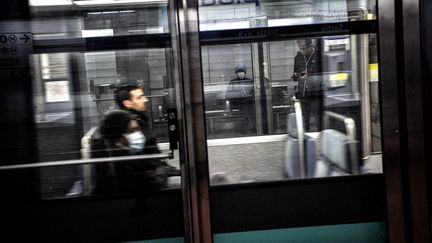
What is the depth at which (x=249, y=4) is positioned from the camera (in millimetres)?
3438

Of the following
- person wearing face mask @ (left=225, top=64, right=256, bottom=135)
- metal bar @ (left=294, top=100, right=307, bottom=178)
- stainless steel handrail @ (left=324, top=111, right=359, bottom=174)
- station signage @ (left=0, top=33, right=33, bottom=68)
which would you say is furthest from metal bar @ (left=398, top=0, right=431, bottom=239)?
station signage @ (left=0, top=33, right=33, bottom=68)

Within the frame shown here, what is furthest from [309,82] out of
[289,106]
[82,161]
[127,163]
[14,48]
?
[14,48]

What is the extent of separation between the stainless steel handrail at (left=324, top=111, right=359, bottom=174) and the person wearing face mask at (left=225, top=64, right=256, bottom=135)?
17.8 inches

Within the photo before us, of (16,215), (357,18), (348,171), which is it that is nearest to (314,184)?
(348,171)

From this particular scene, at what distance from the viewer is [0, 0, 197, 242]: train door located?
340 centimetres

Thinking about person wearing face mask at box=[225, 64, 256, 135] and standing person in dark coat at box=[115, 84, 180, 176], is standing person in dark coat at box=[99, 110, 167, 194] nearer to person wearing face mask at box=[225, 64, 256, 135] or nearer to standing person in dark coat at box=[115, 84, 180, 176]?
standing person in dark coat at box=[115, 84, 180, 176]

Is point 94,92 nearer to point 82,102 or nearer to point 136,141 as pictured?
point 82,102

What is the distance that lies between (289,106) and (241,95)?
0.95ft

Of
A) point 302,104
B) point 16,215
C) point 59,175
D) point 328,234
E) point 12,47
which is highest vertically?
point 12,47

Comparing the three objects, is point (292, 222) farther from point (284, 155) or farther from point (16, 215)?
point (16, 215)

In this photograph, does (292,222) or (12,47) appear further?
(292,222)

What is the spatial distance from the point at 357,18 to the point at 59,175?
76.7 inches

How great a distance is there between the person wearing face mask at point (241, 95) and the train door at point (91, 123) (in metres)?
0.29

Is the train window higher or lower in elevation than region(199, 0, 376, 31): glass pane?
lower
